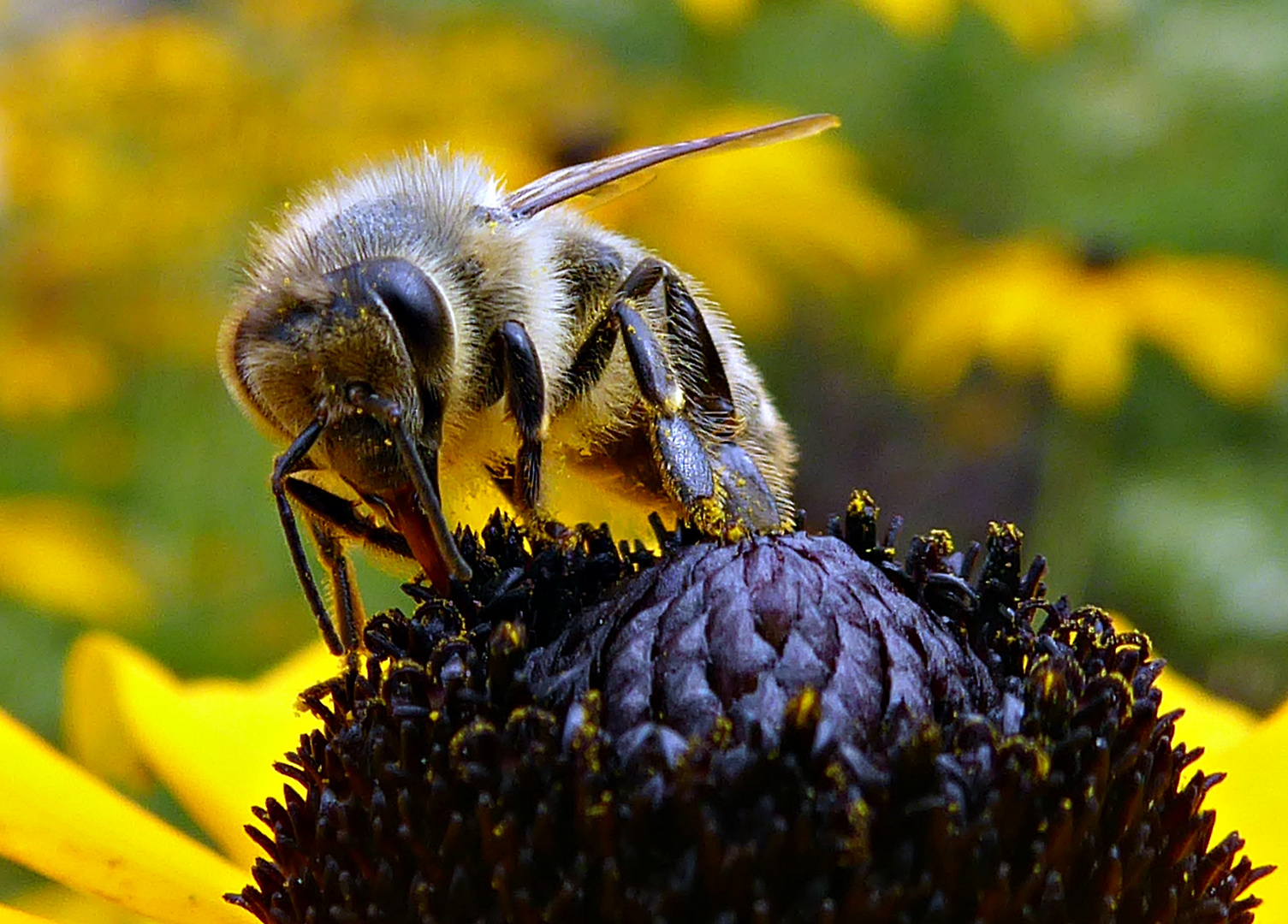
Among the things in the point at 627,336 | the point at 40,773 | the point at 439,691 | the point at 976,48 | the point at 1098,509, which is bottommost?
the point at 1098,509

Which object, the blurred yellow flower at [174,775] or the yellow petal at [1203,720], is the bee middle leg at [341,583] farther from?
the yellow petal at [1203,720]

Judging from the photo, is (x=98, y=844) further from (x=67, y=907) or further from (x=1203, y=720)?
(x=67, y=907)

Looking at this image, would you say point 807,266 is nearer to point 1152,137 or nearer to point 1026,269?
point 1026,269

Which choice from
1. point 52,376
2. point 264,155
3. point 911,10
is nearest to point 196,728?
point 264,155

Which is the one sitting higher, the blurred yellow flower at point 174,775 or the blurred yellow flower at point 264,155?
the blurred yellow flower at point 264,155

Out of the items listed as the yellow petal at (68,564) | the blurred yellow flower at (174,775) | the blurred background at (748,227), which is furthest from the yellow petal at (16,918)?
the yellow petal at (68,564)

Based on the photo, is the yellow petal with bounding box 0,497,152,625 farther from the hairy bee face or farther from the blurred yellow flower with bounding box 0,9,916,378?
the hairy bee face

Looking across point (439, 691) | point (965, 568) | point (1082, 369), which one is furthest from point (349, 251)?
point (1082, 369)

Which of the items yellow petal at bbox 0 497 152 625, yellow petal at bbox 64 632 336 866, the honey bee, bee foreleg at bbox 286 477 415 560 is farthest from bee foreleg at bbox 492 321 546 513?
yellow petal at bbox 0 497 152 625
